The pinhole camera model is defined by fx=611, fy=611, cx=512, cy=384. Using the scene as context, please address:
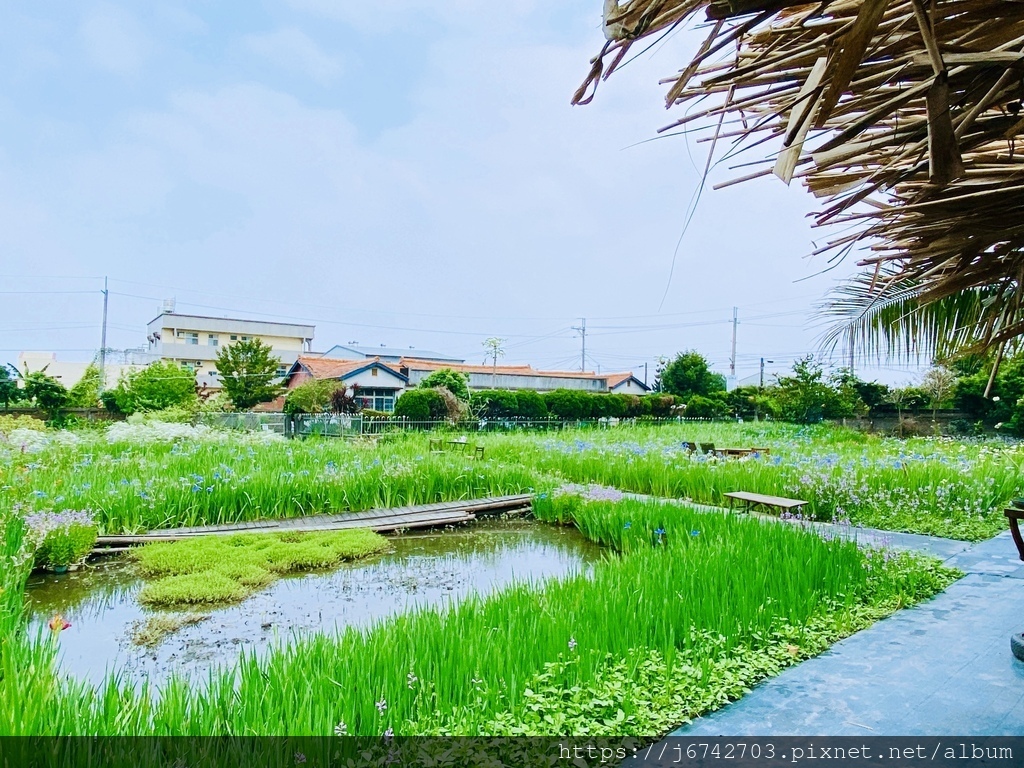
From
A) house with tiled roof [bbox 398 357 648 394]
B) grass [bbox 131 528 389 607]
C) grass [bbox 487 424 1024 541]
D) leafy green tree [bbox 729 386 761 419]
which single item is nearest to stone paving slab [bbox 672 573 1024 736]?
grass [bbox 487 424 1024 541]

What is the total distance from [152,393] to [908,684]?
23.4m

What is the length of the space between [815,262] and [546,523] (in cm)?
687

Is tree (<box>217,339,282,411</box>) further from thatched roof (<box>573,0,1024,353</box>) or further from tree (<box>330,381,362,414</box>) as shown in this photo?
thatched roof (<box>573,0,1024,353</box>)

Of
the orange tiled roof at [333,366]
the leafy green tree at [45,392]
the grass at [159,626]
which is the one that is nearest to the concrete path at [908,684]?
the grass at [159,626]

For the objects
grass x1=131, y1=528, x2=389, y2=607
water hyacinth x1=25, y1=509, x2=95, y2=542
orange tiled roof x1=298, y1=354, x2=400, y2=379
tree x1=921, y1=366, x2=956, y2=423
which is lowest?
grass x1=131, y1=528, x2=389, y2=607

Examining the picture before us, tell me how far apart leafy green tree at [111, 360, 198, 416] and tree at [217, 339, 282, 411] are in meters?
5.16

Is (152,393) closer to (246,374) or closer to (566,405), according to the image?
(246,374)

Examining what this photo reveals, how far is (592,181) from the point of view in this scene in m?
2.32

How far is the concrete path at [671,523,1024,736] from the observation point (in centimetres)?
237

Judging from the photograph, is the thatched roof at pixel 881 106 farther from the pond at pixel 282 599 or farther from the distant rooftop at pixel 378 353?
the distant rooftop at pixel 378 353

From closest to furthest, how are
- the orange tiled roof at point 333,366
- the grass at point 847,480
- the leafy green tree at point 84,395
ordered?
the grass at point 847,480
the leafy green tree at point 84,395
the orange tiled roof at point 333,366

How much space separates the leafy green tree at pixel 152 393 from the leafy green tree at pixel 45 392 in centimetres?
169

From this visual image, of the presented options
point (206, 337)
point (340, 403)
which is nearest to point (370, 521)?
point (340, 403)

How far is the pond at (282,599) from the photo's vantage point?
3.65m
